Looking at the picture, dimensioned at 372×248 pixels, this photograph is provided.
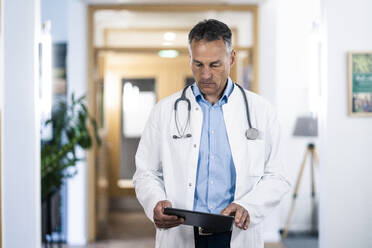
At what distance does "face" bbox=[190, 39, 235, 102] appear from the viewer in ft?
5.66

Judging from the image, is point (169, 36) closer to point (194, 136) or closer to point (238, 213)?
point (194, 136)

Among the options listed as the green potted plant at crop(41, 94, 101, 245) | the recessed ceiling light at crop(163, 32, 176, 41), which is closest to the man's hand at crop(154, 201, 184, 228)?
the green potted plant at crop(41, 94, 101, 245)

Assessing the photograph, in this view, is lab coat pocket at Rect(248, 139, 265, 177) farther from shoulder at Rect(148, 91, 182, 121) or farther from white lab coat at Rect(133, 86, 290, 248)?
shoulder at Rect(148, 91, 182, 121)

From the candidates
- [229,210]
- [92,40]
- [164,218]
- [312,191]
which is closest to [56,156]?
[92,40]

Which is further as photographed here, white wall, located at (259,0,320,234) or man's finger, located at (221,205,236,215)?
white wall, located at (259,0,320,234)

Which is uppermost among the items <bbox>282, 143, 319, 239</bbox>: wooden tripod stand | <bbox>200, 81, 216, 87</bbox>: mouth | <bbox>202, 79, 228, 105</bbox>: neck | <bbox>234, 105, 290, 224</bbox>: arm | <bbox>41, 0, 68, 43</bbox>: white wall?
<bbox>41, 0, 68, 43</bbox>: white wall

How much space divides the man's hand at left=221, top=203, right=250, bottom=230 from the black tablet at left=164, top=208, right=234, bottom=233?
0.07 metres

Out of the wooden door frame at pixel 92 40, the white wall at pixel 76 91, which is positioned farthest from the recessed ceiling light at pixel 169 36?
the white wall at pixel 76 91

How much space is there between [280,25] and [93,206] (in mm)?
2956

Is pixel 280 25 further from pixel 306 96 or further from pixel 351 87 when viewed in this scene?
pixel 351 87

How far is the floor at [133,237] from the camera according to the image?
499cm

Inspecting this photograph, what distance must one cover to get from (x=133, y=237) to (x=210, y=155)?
391 centimetres

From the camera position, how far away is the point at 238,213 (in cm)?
164

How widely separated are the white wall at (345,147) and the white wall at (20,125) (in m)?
2.00
